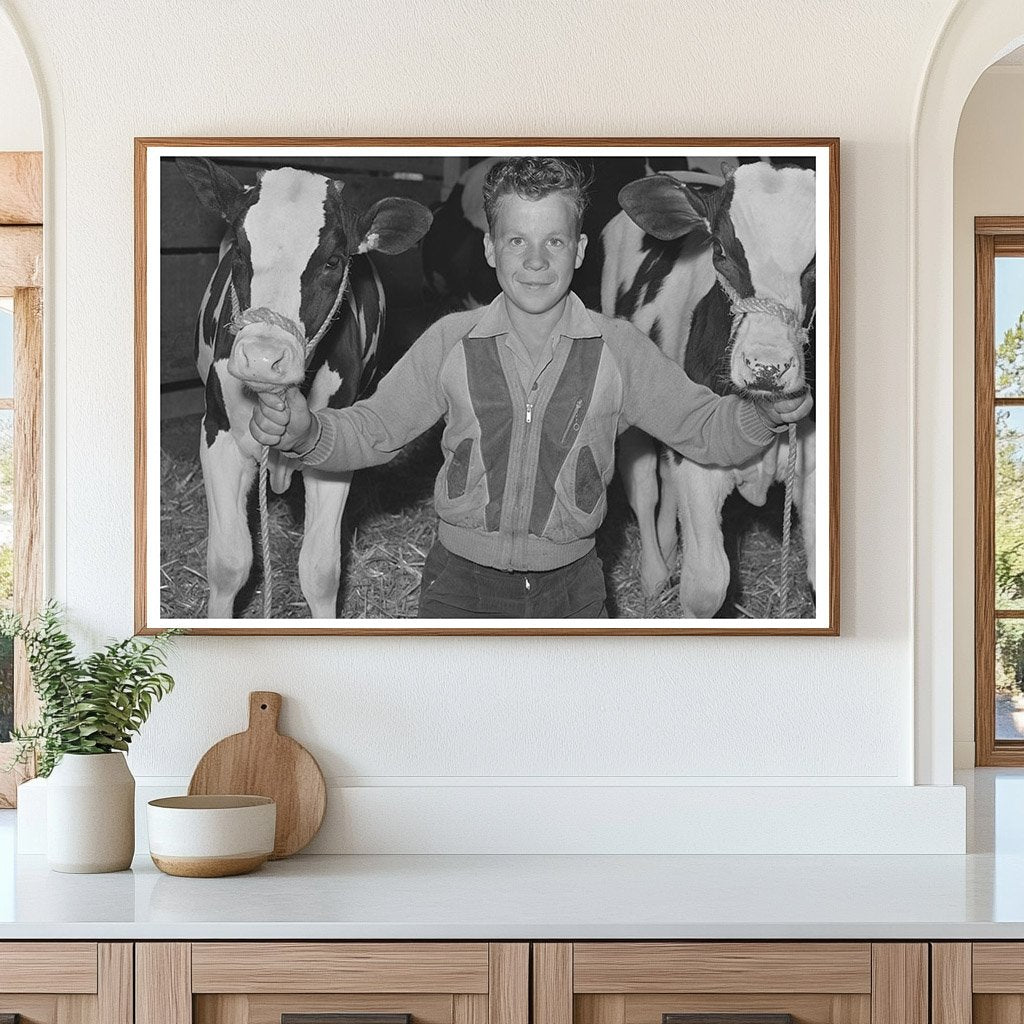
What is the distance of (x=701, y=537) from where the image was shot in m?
2.06

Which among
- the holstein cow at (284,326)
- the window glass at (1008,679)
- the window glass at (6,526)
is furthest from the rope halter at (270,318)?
the window glass at (1008,679)

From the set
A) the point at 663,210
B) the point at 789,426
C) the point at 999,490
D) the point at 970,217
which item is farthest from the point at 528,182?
the point at 999,490

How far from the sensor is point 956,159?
7.88ft

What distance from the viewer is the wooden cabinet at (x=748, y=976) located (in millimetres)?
1632

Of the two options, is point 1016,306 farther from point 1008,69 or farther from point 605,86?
point 605,86

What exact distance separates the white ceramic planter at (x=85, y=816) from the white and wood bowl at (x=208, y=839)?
0.07 m

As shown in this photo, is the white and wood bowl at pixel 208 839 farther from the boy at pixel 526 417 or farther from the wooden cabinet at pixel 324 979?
the boy at pixel 526 417

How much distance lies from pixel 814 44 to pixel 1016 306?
74 cm

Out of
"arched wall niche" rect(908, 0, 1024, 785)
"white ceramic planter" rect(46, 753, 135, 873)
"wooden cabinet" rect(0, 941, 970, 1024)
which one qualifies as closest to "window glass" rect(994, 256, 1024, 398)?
"arched wall niche" rect(908, 0, 1024, 785)

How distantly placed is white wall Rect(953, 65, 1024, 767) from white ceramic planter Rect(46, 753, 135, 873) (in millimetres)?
1646

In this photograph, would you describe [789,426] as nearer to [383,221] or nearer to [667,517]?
[667,517]

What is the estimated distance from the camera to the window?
2.40m

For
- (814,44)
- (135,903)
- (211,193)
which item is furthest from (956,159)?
(135,903)

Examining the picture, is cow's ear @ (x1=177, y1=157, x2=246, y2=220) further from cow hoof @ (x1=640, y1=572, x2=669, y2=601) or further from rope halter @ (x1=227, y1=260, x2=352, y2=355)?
cow hoof @ (x1=640, y1=572, x2=669, y2=601)
